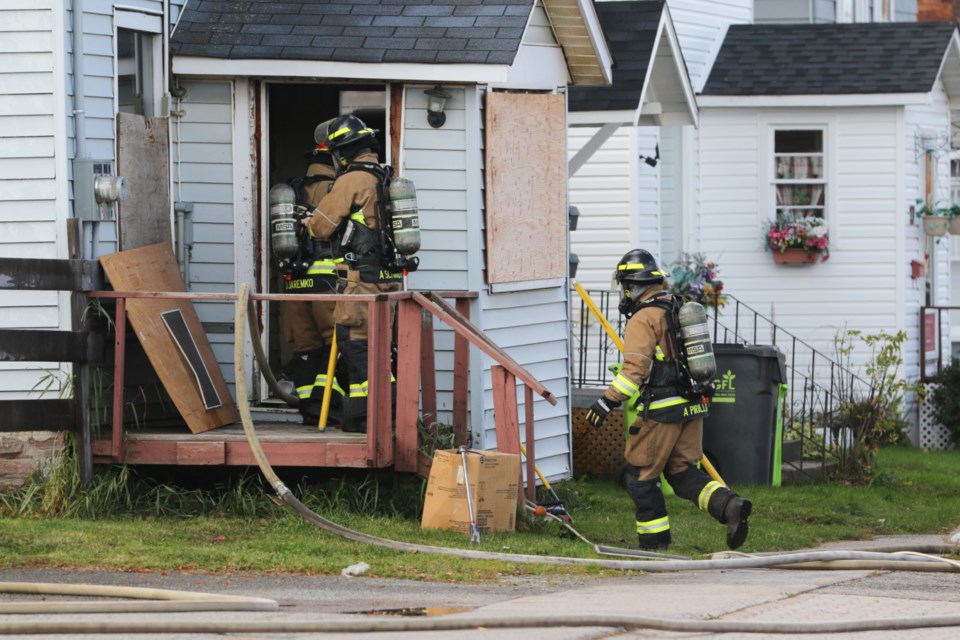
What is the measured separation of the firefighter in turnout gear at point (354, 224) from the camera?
32.1 feet

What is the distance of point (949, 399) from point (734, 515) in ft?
32.8

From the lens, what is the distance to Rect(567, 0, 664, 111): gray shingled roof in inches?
531

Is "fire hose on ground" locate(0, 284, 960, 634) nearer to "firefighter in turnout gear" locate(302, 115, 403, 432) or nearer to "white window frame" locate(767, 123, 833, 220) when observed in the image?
"firefighter in turnout gear" locate(302, 115, 403, 432)

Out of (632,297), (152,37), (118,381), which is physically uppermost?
(152,37)

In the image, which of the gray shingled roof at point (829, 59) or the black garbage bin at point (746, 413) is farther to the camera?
the gray shingled roof at point (829, 59)

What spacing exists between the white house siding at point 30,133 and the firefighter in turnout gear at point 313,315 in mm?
1659

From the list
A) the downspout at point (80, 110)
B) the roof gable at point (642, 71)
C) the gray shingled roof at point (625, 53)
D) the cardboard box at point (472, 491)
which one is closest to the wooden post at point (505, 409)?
the cardboard box at point (472, 491)

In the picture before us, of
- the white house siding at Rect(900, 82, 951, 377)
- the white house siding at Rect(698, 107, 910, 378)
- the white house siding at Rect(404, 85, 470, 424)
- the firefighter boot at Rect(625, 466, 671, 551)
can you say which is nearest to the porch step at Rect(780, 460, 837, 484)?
the white house siding at Rect(404, 85, 470, 424)

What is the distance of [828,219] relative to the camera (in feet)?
59.2

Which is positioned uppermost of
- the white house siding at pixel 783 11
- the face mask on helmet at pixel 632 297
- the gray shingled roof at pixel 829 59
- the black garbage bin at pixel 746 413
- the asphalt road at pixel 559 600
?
the white house siding at pixel 783 11

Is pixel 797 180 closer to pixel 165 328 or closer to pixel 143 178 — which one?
pixel 143 178

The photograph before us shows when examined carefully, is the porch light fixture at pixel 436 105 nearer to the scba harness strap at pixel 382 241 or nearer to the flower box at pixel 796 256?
the scba harness strap at pixel 382 241

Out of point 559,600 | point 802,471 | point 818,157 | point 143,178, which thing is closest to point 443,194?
point 143,178

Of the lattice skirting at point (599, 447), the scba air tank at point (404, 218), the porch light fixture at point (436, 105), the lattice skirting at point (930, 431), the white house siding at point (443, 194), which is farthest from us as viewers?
the lattice skirting at point (930, 431)
